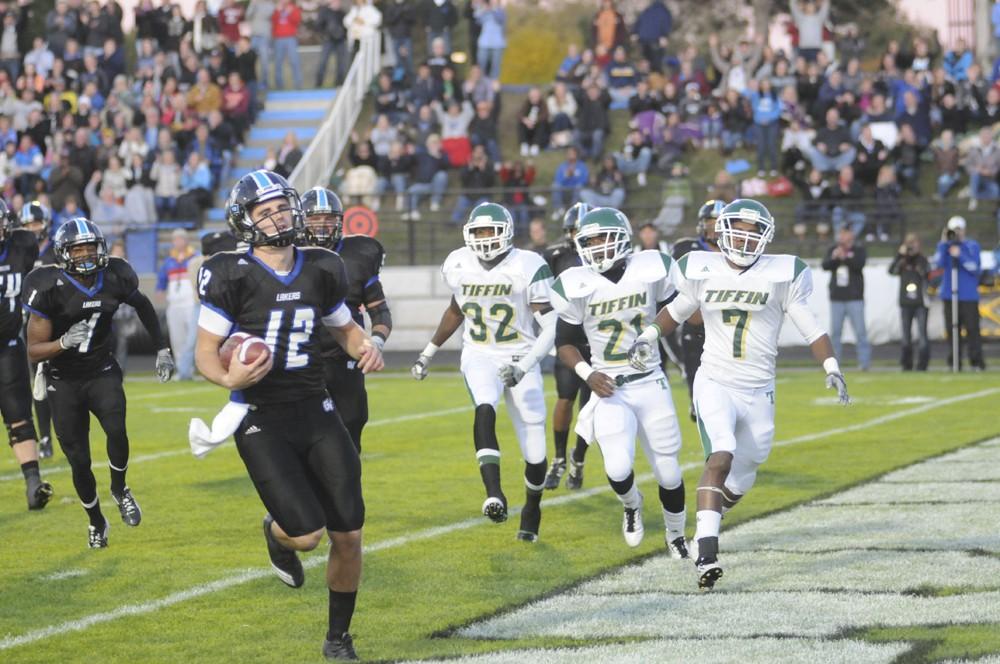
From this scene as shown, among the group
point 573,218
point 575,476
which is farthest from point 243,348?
point 573,218

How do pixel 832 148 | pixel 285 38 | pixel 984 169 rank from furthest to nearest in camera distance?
pixel 285 38
pixel 832 148
pixel 984 169

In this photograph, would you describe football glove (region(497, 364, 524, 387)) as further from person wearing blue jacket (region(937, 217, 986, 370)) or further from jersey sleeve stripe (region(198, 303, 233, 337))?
person wearing blue jacket (region(937, 217, 986, 370))

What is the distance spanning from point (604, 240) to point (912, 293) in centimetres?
1269

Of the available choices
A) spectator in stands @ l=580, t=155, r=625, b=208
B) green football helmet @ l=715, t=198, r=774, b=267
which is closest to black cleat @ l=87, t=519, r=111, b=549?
green football helmet @ l=715, t=198, r=774, b=267

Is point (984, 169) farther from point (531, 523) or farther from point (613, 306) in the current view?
point (613, 306)

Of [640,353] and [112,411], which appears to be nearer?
[640,353]

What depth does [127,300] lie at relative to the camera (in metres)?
9.56

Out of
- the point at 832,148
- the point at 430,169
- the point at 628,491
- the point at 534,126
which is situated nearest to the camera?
the point at 628,491

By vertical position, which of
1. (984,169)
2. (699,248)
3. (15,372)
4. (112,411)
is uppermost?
(984,169)

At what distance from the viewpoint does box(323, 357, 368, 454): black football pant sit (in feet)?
31.2

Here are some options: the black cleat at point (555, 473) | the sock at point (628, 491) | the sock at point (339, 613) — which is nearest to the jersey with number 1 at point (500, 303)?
the sock at point (628, 491)

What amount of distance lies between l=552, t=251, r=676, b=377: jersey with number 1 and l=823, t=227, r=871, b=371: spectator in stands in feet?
39.6

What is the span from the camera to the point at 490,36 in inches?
1125

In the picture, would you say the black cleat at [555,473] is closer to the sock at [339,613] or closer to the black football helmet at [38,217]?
the black football helmet at [38,217]
